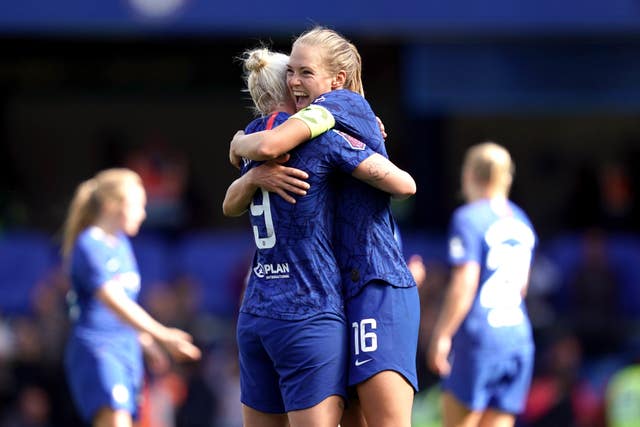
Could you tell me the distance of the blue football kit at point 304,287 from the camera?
13.9 feet

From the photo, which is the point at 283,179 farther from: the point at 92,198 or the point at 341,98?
the point at 92,198

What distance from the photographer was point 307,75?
14.3ft

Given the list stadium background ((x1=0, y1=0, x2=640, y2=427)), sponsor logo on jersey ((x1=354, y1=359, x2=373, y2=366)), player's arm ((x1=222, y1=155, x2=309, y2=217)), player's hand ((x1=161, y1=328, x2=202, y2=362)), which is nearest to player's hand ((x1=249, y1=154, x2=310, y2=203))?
player's arm ((x1=222, y1=155, x2=309, y2=217))

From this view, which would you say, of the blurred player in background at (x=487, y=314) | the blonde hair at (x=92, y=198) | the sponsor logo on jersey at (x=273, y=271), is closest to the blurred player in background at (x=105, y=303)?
the blonde hair at (x=92, y=198)

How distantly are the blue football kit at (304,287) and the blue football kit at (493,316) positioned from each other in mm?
2310

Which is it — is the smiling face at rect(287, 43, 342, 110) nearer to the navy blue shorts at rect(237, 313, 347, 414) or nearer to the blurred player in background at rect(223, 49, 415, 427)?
the blurred player in background at rect(223, 49, 415, 427)

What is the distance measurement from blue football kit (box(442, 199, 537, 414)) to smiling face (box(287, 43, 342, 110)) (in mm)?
2335

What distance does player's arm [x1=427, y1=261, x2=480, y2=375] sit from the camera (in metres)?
6.42

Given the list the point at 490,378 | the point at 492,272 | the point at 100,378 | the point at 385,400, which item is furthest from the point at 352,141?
the point at 100,378

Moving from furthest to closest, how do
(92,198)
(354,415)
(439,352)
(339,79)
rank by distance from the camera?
(92,198) → (439,352) → (354,415) → (339,79)

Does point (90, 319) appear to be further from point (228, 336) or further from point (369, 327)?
point (228, 336)

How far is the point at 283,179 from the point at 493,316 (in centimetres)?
261

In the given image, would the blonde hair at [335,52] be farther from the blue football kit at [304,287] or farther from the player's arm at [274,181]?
the player's arm at [274,181]

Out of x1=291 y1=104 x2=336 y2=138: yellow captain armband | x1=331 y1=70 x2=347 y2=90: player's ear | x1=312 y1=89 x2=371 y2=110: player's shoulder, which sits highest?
x1=331 y1=70 x2=347 y2=90: player's ear
